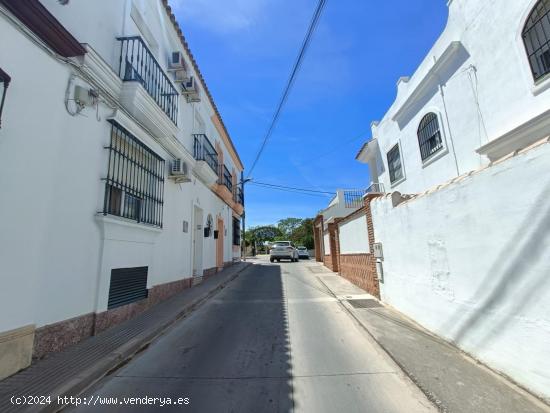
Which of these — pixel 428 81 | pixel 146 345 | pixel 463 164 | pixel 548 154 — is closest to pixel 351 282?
pixel 463 164

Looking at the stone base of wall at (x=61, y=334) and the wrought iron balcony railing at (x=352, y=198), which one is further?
the wrought iron balcony railing at (x=352, y=198)

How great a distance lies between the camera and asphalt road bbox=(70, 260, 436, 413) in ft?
9.92

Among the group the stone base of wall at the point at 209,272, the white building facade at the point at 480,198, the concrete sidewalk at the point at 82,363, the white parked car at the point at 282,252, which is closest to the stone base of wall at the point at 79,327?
the concrete sidewalk at the point at 82,363

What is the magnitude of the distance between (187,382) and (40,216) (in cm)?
275

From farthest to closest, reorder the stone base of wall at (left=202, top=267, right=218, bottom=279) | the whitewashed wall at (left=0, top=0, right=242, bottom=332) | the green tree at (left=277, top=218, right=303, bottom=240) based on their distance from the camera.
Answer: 1. the green tree at (left=277, top=218, right=303, bottom=240)
2. the stone base of wall at (left=202, top=267, right=218, bottom=279)
3. the whitewashed wall at (left=0, top=0, right=242, bottom=332)

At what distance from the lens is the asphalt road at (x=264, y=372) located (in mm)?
3023

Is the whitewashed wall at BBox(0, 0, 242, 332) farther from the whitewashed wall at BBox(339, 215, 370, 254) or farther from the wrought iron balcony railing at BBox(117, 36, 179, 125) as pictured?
the whitewashed wall at BBox(339, 215, 370, 254)

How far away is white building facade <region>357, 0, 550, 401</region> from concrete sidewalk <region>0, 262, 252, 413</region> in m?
4.64

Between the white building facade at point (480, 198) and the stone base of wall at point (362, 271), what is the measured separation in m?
0.45

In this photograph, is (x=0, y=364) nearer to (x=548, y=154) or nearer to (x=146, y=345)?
(x=146, y=345)

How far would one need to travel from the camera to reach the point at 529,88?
554 centimetres

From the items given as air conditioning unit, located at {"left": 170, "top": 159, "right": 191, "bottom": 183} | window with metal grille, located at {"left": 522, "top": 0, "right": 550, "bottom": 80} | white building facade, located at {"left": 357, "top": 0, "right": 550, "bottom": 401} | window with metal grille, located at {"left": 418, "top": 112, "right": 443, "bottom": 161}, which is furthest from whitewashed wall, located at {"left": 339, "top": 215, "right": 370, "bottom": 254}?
air conditioning unit, located at {"left": 170, "top": 159, "right": 191, "bottom": 183}

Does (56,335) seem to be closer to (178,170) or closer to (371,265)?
(178,170)

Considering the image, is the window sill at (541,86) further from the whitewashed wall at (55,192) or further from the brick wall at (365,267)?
the whitewashed wall at (55,192)
